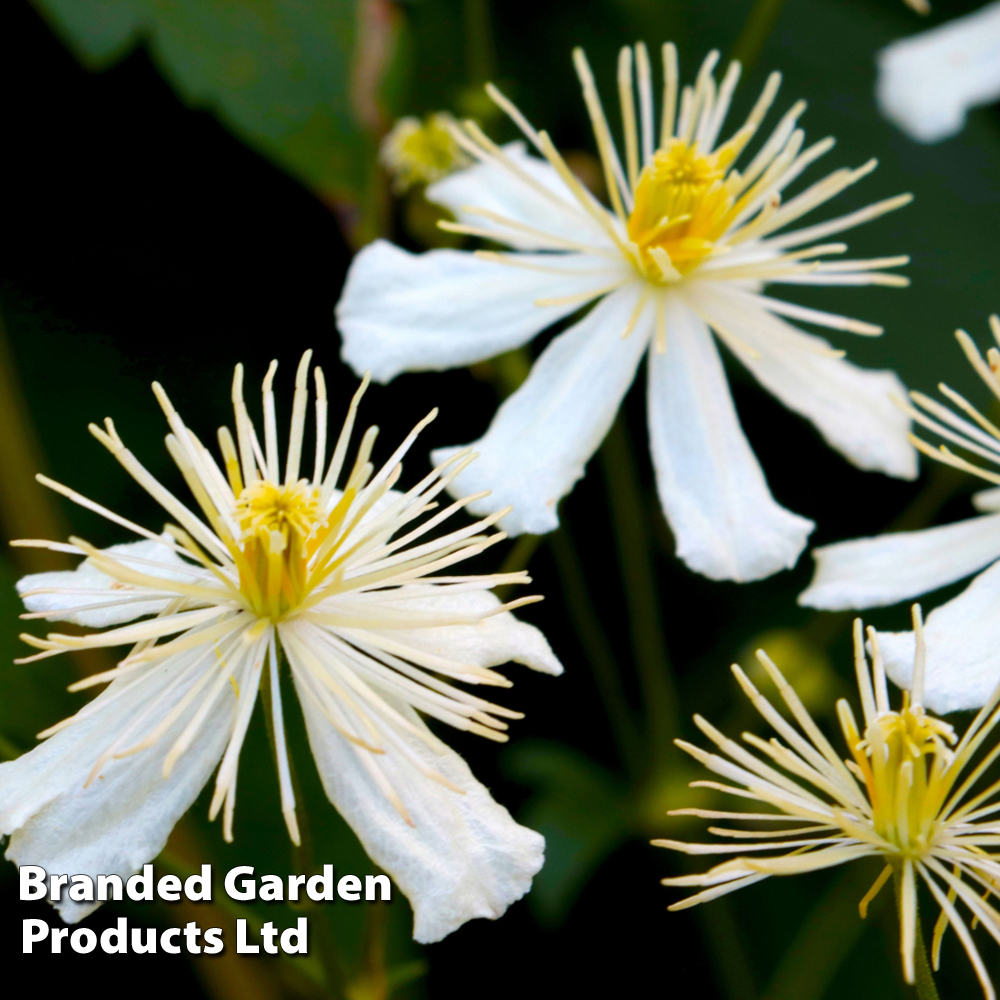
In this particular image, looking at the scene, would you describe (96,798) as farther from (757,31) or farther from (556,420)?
(757,31)

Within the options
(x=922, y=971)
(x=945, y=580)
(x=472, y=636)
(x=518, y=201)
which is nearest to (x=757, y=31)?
(x=518, y=201)

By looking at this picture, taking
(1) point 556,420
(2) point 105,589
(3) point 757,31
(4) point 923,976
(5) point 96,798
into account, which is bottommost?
(4) point 923,976

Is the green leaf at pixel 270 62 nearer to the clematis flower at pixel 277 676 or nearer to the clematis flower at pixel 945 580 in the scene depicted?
the clematis flower at pixel 277 676

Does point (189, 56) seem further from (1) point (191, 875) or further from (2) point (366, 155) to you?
(1) point (191, 875)

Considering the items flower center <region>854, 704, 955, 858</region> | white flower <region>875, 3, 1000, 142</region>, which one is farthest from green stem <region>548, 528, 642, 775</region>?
white flower <region>875, 3, 1000, 142</region>

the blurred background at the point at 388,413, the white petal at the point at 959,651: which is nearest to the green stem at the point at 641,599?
the blurred background at the point at 388,413

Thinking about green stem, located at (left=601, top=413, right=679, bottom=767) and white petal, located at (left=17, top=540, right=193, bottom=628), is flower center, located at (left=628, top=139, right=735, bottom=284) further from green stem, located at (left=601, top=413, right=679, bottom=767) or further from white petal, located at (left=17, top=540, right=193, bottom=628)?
white petal, located at (left=17, top=540, right=193, bottom=628)
